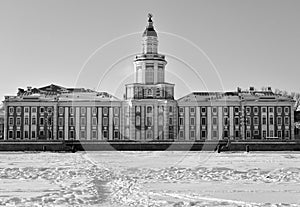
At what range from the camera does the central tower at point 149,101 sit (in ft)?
222

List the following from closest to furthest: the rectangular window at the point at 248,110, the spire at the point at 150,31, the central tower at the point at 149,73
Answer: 1. the rectangular window at the point at 248,110
2. the central tower at the point at 149,73
3. the spire at the point at 150,31

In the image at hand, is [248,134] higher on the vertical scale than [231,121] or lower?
lower

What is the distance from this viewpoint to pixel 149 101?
68.1 metres

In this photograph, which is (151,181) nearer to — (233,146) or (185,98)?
(233,146)

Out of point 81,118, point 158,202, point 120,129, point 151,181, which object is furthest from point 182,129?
point 158,202

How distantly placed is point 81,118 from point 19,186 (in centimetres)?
5318

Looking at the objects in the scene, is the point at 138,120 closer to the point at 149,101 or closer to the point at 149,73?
the point at 149,101

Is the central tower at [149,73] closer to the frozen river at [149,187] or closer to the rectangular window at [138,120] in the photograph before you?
the rectangular window at [138,120]

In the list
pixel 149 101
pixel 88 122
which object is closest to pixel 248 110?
pixel 149 101

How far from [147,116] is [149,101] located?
2.07 meters

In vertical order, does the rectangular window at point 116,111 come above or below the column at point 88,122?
above

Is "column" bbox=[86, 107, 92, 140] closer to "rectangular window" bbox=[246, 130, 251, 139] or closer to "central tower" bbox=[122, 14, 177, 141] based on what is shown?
"central tower" bbox=[122, 14, 177, 141]

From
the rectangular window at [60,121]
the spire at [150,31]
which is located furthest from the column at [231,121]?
the rectangular window at [60,121]

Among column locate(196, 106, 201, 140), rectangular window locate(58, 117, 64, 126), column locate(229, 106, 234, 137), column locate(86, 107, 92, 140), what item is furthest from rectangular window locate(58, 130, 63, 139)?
column locate(229, 106, 234, 137)
